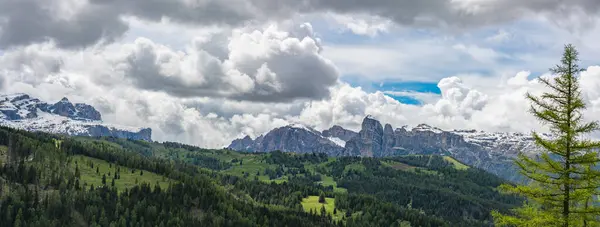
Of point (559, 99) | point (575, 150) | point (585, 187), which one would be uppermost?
point (559, 99)

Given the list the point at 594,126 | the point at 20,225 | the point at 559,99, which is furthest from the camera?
the point at 20,225

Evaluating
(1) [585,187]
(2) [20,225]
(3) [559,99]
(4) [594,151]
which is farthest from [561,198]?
(2) [20,225]

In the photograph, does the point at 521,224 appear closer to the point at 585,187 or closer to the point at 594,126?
the point at 585,187

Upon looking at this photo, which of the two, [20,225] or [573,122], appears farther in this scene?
[20,225]

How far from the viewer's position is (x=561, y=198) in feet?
127

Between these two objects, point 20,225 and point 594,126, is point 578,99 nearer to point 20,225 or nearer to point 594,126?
point 594,126

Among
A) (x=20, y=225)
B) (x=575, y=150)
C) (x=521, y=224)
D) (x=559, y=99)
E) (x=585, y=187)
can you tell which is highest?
(x=559, y=99)

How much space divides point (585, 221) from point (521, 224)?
16.3ft

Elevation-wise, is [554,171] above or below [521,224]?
above

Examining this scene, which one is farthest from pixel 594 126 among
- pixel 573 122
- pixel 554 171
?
pixel 554 171

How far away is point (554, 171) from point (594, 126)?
441cm

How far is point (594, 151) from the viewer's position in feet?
126

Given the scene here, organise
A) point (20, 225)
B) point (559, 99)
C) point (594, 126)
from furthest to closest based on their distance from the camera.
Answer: point (20, 225), point (559, 99), point (594, 126)

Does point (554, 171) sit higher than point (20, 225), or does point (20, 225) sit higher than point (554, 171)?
point (554, 171)
